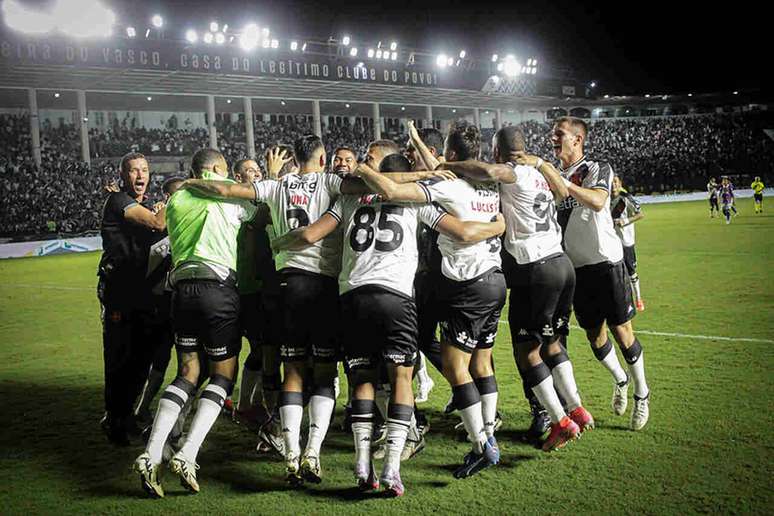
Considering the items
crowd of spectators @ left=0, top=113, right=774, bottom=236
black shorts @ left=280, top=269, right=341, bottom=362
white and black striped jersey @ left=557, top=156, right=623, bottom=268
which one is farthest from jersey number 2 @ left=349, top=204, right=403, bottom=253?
crowd of spectators @ left=0, top=113, right=774, bottom=236

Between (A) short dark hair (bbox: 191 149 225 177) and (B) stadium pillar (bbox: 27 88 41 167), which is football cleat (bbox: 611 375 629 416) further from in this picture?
(B) stadium pillar (bbox: 27 88 41 167)

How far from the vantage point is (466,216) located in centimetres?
516

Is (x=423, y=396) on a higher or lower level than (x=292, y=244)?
lower

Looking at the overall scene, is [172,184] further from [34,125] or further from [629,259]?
[34,125]

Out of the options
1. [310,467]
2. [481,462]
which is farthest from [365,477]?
[481,462]

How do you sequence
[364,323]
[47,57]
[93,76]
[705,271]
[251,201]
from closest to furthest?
[364,323] → [251,201] → [705,271] → [47,57] → [93,76]

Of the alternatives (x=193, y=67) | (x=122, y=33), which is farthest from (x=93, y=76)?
(x=193, y=67)

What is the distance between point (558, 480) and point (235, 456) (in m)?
2.65

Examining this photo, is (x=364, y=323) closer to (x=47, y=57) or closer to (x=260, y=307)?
(x=260, y=307)

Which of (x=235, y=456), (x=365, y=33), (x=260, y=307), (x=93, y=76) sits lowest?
(x=235, y=456)

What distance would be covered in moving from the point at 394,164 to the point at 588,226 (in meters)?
2.08

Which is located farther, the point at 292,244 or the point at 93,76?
the point at 93,76

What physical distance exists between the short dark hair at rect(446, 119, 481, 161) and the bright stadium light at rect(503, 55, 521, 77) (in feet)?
189

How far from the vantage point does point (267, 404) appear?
6.66 metres
